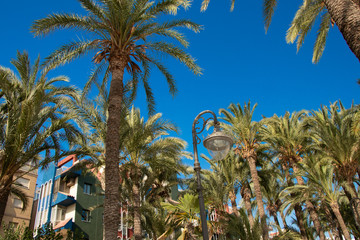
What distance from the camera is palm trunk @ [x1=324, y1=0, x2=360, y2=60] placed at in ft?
20.9

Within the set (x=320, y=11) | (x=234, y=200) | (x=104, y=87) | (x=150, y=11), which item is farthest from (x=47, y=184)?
(x=320, y=11)

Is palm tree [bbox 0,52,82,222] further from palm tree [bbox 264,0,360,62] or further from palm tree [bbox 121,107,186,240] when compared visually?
palm tree [bbox 264,0,360,62]

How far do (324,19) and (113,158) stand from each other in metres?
12.6

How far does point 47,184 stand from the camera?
3275 cm

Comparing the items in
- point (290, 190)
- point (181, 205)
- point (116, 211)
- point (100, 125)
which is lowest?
point (116, 211)

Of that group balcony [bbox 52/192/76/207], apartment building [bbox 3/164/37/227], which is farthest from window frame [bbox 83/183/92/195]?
apartment building [bbox 3/164/37/227]

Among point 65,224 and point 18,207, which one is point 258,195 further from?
point 18,207

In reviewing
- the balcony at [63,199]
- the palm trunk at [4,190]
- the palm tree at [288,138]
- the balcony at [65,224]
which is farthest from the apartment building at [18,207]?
the palm tree at [288,138]

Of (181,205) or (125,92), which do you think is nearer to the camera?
(181,205)

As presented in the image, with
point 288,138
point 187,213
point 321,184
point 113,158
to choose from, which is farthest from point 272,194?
point 113,158

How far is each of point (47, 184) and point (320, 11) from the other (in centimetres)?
3046

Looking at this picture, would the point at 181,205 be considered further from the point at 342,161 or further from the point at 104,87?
the point at 342,161

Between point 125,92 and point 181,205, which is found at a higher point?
point 125,92

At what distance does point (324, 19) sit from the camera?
15.2m
